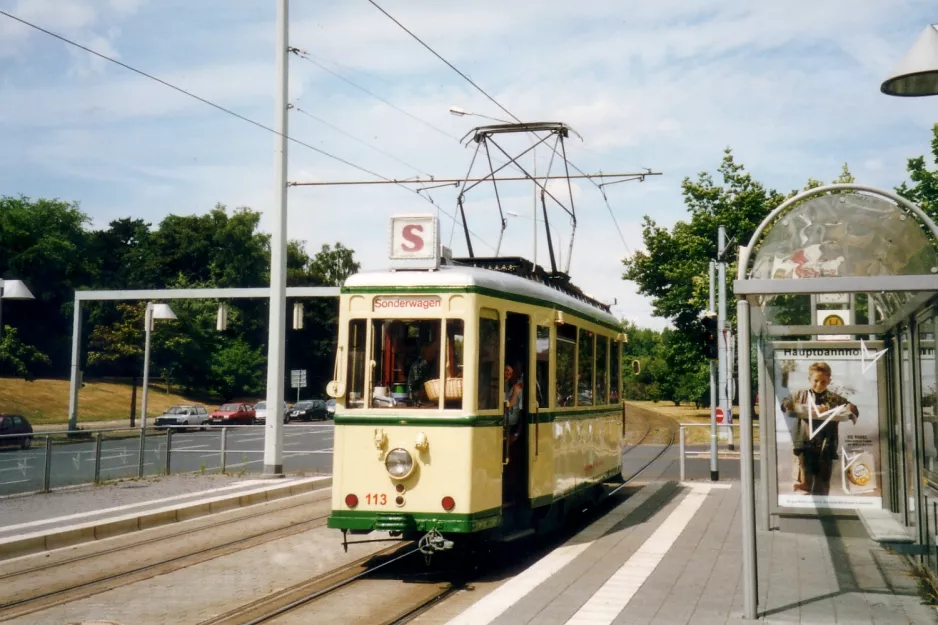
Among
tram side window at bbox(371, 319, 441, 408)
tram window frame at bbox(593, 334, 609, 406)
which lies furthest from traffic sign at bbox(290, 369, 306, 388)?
tram side window at bbox(371, 319, 441, 408)

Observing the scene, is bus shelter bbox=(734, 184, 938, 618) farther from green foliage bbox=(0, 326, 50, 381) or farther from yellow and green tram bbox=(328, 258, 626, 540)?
green foliage bbox=(0, 326, 50, 381)

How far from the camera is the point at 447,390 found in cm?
984

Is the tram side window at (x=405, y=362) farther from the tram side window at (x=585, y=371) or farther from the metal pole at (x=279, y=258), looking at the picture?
the metal pole at (x=279, y=258)

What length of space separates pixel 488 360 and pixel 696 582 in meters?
2.97

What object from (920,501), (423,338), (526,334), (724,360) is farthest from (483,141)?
(724,360)

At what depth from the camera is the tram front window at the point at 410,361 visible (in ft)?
32.4

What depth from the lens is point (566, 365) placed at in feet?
40.3

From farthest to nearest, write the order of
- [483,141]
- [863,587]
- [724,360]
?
[724,360]
[483,141]
[863,587]

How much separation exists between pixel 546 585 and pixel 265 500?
384 inches

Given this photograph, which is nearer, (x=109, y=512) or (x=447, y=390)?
(x=447, y=390)

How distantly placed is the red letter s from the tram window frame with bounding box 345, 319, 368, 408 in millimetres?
931

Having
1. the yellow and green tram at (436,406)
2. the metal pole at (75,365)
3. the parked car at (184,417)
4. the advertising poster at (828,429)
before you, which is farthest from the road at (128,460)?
the parked car at (184,417)

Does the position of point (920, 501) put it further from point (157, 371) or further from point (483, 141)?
point (157, 371)

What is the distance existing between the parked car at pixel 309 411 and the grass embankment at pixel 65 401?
29.4 ft
